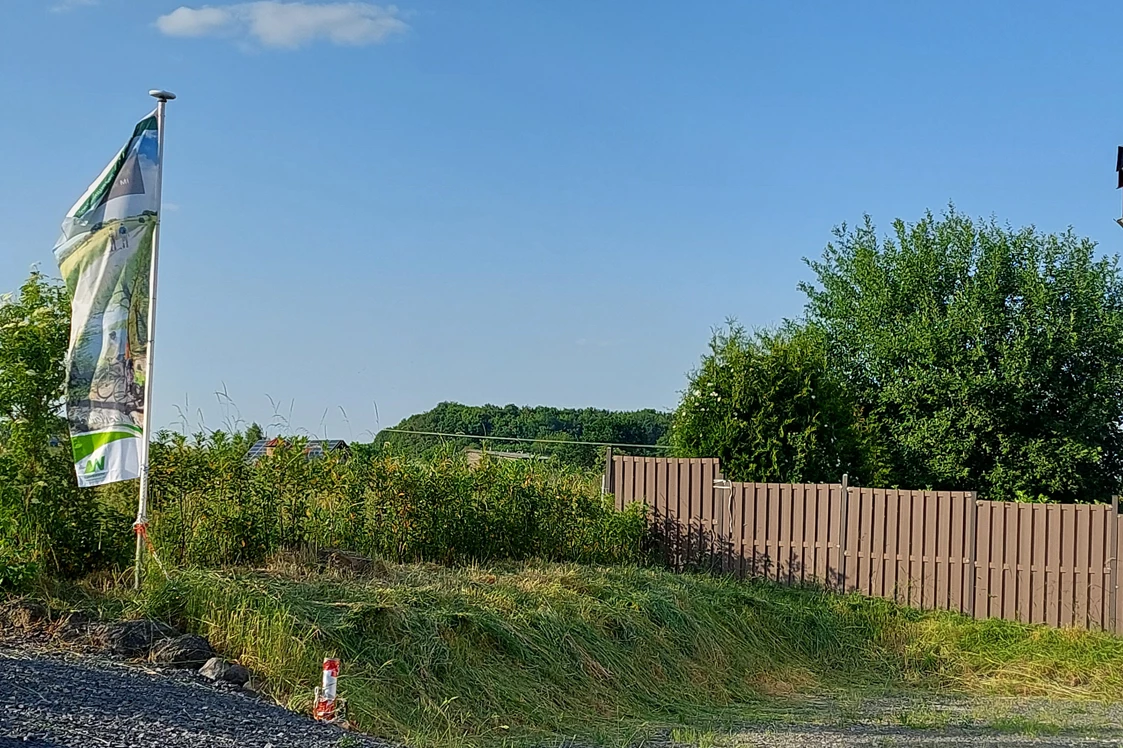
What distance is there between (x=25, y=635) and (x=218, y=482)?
2.19 m

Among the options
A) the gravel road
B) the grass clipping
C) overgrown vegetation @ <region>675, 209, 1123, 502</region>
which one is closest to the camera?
the gravel road

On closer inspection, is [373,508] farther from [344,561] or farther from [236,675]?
[236,675]

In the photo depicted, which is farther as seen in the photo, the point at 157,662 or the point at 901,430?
the point at 901,430

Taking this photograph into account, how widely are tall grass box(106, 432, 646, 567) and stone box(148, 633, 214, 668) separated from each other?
5.04 feet

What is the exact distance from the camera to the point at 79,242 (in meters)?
8.82

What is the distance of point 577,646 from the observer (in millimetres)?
8844

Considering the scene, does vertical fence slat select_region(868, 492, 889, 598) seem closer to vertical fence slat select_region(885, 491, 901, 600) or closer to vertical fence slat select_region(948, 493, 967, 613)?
vertical fence slat select_region(885, 491, 901, 600)

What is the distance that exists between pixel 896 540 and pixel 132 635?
8.13 metres

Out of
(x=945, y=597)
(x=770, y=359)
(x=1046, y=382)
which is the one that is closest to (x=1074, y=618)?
(x=945, y=597)

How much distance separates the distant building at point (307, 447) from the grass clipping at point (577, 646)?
1198mm

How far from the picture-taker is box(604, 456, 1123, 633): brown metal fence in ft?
39.2

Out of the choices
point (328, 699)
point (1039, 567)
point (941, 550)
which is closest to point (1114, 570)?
point (1039, 567)

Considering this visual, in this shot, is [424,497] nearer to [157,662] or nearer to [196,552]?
[196,552]

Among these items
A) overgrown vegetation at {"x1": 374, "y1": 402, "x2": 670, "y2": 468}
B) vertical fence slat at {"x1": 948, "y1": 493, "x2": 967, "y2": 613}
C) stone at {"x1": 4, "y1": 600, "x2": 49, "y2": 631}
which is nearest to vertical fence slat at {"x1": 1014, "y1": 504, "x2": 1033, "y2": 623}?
vertical fence slat at {"x1": 948, "y1": 493, "x2": 967, "y2": 613}
